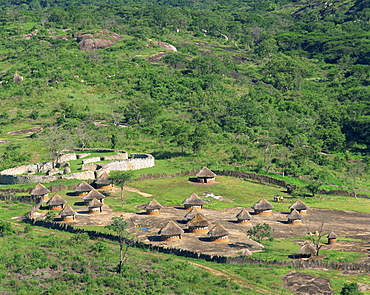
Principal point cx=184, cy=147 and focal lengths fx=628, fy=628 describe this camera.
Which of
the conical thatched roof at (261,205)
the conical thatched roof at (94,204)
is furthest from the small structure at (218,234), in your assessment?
the conical thatched roof at (94,204)

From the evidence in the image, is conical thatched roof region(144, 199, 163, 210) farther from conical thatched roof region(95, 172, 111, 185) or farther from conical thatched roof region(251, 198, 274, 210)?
conical thatched roof region(95, 172, 111, 185)

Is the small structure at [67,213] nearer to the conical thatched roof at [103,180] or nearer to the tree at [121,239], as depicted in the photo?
the tree at [121,239]

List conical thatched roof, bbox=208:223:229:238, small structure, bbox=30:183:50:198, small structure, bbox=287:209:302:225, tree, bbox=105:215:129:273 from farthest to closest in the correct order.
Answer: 1. small structure, bbox=30:183:50:198
2. small structure, bbox=287:209:302:225
3. conical thatched roof, bbox=208:223:229:238
4. tree, bbox=105:215:129:273

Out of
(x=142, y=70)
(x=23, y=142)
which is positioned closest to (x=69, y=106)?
(x=23, y=142)

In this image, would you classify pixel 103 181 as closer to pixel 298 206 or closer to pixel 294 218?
pixel 298 206

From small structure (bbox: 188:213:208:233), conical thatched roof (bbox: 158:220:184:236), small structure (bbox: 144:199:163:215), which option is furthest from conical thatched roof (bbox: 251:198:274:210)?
conical thatched roof (bbox: 158:220:184:236)

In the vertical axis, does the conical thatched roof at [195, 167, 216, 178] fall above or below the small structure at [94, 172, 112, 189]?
above
